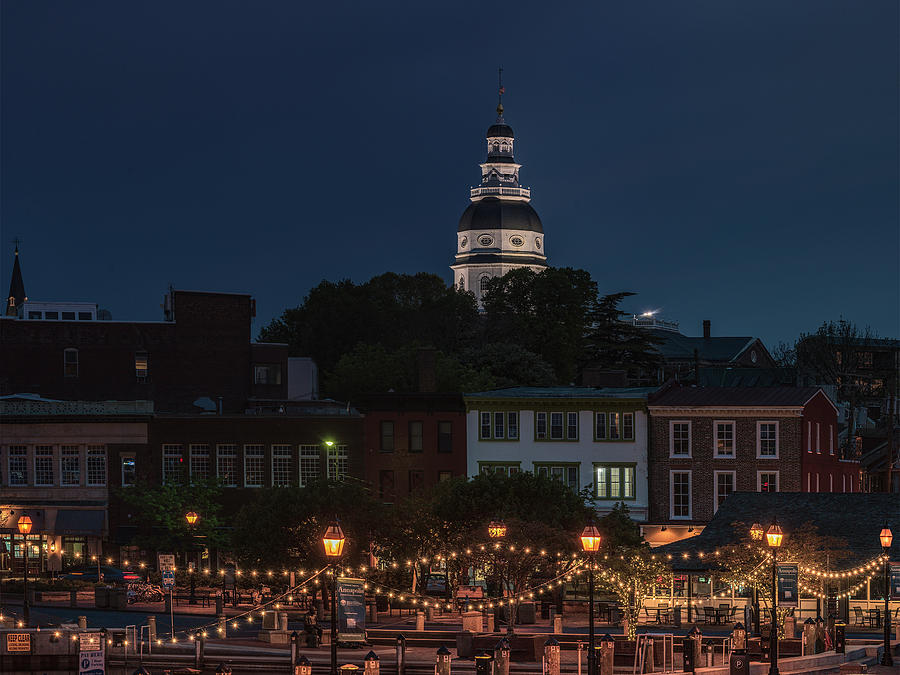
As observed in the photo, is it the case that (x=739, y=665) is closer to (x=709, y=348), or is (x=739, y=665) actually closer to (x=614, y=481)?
(x=614, y=481)

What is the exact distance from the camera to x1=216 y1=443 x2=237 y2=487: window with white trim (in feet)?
279

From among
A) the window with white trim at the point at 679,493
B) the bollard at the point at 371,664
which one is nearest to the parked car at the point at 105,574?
the window with white trim at the point at 679,493

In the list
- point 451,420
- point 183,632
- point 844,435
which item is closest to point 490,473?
point 451,420

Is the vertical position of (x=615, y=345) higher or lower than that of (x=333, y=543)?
higher

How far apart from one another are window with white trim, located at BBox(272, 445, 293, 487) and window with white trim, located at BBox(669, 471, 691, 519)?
62.5ft

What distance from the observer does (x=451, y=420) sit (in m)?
84.9

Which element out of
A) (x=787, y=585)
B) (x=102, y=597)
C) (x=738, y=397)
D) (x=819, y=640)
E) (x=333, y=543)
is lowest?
(x=819, y=640)

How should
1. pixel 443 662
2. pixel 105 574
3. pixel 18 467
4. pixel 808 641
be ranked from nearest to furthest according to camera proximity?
pixel 443 662 < pixel 808 641 < pixel 105 574 < pixel 18 467

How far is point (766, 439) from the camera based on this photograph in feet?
268

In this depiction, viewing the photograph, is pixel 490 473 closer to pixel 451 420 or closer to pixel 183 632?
pixel 451 420

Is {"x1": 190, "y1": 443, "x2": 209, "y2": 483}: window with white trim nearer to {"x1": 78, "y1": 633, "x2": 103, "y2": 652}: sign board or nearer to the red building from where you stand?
the red building

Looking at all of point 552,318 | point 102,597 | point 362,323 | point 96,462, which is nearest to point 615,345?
point 552,318

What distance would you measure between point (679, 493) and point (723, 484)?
2.18m

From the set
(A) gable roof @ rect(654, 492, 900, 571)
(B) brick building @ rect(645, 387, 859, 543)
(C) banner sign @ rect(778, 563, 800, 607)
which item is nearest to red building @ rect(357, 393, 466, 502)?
(B) brick building @ rect(645, 387, 859, 543)
